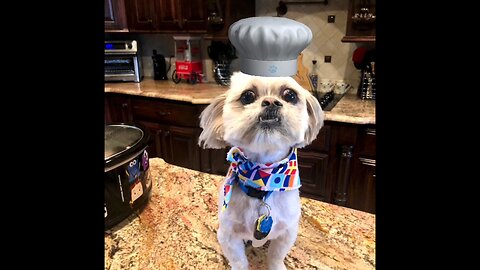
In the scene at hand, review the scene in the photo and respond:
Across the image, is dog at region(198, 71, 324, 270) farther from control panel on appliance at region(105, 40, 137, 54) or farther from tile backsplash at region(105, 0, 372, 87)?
control panel on appliance at region(105, 40, 137, 54)

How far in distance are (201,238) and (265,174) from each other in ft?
0.88

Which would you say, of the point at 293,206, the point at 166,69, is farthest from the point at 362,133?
the point at 166,69

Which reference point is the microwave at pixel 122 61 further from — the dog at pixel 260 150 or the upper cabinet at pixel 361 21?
the dog at pixel 260 150

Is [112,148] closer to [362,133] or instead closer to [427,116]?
[427,116]

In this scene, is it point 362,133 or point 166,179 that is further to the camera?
point 362,133

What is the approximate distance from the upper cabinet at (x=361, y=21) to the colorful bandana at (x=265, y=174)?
1.41 metres

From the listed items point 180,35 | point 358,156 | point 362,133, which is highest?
point 180,35

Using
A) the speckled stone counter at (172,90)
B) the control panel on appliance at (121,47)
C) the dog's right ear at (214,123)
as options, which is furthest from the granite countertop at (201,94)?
the dog's right ear at (214,123)

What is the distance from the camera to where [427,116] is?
205 millimetres

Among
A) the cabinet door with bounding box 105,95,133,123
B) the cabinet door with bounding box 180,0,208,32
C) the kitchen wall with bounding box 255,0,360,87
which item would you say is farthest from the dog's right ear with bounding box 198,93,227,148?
the cabinet door with bounding box 105,95,133,123

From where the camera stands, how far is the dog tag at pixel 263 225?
0.48m

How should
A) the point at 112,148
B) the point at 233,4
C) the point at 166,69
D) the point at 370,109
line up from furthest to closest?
the point at 166,69 → the point at 233,4 → the point at 370,109 → the point at 112,148
